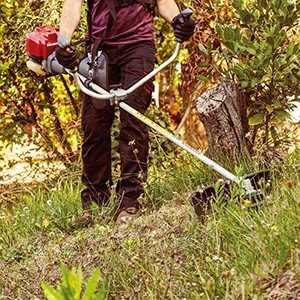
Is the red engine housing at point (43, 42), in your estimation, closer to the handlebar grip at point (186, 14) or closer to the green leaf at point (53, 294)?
the handlebar grip at point (186, 14)

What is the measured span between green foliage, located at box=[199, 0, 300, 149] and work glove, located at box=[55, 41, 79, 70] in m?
0.97

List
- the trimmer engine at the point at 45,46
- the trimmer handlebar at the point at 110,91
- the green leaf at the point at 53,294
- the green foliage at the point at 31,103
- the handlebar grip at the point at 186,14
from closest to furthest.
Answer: the green leaf at the point at 53,294 < the trimmer handlebar at the point at 110,91 < the handlebar grip at the point at 186,14 < the trimmer engine at the point at 45,46 < the green foliage at the point at 31,103

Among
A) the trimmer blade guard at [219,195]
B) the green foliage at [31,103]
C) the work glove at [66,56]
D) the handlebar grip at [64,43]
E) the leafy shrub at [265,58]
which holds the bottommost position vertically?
the green foliage at [31,103]

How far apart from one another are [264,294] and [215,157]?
8.46 ft

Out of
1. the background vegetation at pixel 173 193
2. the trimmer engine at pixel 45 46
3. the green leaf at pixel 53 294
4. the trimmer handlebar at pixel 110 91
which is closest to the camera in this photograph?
the green leaf at pixel 53 294

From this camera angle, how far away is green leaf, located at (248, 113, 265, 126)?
5711mm

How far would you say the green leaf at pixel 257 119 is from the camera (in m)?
5.71

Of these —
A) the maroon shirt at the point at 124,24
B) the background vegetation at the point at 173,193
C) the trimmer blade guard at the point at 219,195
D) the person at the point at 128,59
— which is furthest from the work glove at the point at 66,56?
the trimmer blade guard at the point at 219,195

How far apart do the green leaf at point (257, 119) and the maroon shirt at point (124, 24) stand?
844 millimetres

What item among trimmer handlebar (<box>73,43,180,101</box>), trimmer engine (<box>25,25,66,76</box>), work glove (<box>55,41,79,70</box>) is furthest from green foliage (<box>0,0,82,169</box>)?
work glove (<box>55,41,79,70</box>)

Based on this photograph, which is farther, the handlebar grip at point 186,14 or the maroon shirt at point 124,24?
the maroon shirt at point 124,24

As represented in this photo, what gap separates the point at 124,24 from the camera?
5.46 m

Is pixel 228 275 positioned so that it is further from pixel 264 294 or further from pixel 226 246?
pixel 226 246

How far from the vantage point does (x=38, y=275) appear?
4.49 meters
